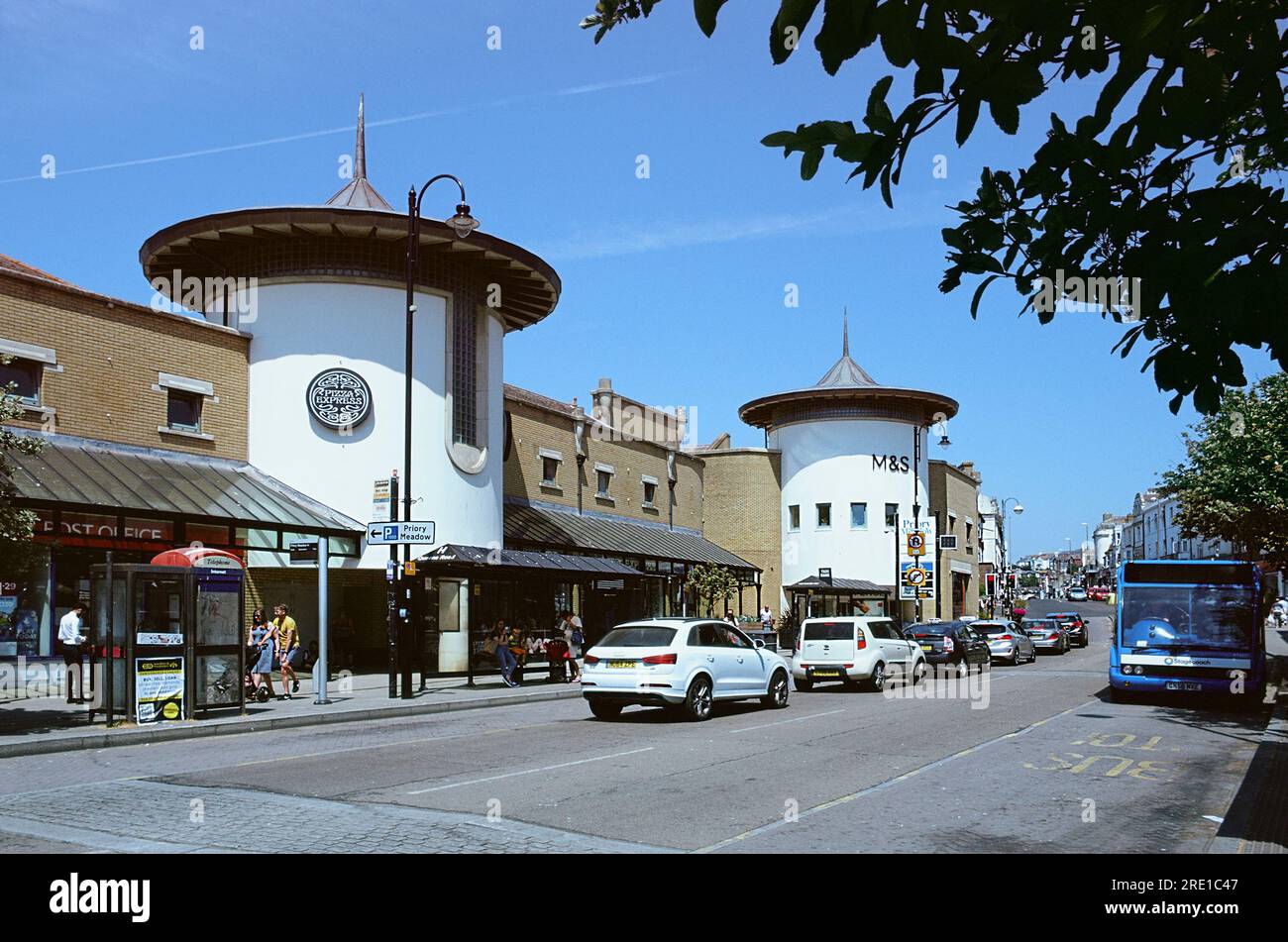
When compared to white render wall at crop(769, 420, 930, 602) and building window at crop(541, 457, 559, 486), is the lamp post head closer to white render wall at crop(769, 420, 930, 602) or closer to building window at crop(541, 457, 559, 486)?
building window at crop(541, 457, 559, 486)

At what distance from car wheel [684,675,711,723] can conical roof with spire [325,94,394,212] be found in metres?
19.6

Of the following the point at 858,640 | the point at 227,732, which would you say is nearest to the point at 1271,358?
the point at 227,732

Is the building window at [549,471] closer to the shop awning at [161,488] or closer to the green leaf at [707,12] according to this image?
the shop awning at [161,488]

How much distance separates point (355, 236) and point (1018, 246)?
25372 mm

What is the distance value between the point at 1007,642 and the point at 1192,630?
61.5 feet

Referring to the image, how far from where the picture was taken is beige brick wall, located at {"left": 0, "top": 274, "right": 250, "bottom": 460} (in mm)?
23500

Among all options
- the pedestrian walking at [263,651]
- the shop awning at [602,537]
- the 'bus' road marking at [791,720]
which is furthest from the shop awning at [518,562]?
the 'bus' road marking at [791,720]

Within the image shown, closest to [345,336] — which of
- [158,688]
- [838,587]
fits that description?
[158,688]

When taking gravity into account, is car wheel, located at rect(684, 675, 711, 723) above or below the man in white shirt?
below

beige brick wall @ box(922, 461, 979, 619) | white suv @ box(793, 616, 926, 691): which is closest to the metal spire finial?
white suv @ box(793, 616, 926, 691)

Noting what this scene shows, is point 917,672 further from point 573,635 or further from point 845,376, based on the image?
point 845,376

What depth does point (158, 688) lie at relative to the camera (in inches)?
699

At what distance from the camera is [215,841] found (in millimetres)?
8234

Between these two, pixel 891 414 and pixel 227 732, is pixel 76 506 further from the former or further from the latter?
pixel 891 414
